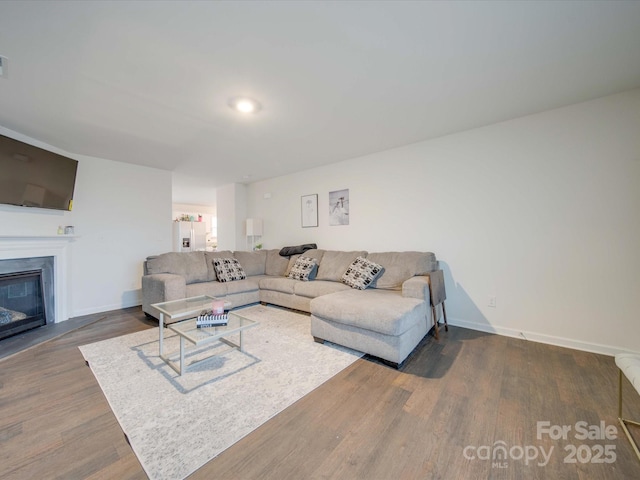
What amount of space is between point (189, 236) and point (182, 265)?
4.12 m

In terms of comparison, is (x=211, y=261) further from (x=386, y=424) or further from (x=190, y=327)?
(x=386, y=424)

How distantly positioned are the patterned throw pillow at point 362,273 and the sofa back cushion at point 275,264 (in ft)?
4.67

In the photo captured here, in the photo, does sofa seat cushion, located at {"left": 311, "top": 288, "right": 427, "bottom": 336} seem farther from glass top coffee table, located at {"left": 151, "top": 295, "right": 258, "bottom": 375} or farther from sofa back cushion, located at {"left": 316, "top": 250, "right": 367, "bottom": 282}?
sofa back cushion, located at {"left": 316, "top": 250, "right": 367, "bottom": 282}

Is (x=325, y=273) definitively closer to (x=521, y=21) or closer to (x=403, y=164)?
(x=403, y=164)

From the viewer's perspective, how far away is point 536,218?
8.54 feet

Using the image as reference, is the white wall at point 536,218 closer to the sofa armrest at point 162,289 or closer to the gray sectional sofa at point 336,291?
the gray sectional sofa at point 336,291

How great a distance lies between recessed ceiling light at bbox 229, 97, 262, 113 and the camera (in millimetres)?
2281

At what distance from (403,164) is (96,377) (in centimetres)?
386

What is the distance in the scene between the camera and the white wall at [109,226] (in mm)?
3547

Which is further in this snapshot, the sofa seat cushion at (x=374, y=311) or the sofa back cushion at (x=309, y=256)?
the sofa back cushion at (x=309, y=256)

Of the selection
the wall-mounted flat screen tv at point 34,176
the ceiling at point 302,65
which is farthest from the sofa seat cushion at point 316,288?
the wall-mounted flat screen tv at point 34,176

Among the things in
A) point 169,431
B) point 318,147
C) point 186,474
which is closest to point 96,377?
point 169,431

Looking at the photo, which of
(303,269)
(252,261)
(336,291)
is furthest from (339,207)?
(252,261)

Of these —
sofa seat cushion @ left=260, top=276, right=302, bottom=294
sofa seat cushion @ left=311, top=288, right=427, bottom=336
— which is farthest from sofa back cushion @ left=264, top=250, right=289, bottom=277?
sofa seat cushion @ left=311, top=288, right=427, bottom=336
